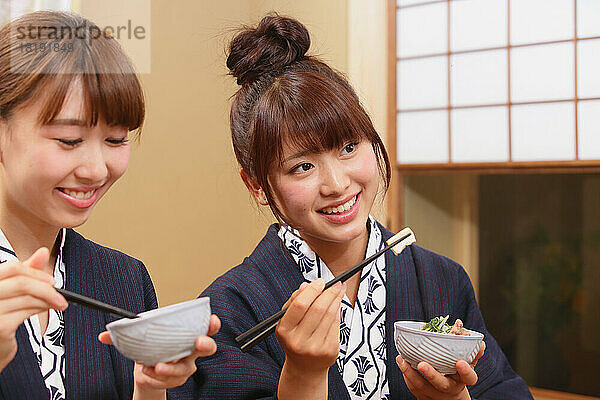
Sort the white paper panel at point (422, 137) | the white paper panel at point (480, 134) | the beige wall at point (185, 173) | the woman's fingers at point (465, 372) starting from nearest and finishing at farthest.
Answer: the woman's fingers at point (465, 372)
the beige wall at point (185, 173)
the white paper panel at point (480, 134)
the white paper panel at point (422, 137)

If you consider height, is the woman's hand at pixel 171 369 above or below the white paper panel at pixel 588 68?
below

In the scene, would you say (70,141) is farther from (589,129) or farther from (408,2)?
(408,2)

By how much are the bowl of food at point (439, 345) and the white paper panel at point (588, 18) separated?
1.95 metres

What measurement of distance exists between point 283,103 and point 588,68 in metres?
1.82

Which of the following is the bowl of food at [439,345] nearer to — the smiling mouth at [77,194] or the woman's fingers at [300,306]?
the woman's fingers at [300,306]

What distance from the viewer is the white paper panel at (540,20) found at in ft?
9.23

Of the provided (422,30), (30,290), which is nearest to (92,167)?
(30,290)

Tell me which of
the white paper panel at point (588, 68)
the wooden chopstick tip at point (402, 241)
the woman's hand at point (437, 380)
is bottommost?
the woman's hand at point (437, 380)

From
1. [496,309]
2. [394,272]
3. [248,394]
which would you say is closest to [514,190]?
[496,309]

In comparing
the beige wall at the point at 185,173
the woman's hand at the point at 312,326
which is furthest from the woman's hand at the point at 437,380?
the beige wall at the point at 185,173

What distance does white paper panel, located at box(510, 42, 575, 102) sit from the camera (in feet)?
9.20

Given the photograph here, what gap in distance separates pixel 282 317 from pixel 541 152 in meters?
2.01

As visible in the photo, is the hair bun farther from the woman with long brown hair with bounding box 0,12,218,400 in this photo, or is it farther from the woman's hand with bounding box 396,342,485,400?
the woman's hand with bounding box 396,342,485,400

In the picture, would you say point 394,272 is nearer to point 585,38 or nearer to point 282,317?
point 282,317
